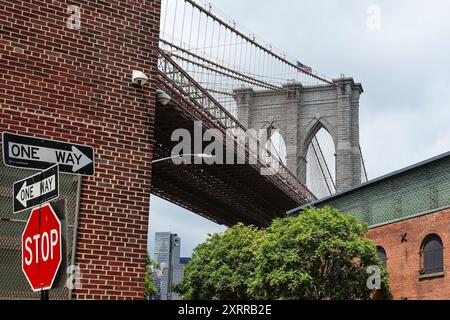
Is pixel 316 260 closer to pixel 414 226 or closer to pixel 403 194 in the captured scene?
pixel 414 226

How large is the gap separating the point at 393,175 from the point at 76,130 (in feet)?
89.7

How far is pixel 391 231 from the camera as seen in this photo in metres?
33.9

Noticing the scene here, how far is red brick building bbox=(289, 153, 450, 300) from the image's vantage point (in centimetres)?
3038

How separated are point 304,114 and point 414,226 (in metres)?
52.9

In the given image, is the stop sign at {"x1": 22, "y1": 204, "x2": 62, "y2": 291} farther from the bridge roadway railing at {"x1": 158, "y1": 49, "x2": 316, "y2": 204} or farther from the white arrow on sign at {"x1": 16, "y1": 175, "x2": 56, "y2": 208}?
the bridge roadway railing at {"x1": 158, "y1": 49, "x2": 316, "y2": 204}

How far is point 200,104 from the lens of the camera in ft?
139

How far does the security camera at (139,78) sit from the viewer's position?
9883mm

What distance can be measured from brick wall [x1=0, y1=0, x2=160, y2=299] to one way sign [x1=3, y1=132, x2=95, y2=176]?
3.25 m

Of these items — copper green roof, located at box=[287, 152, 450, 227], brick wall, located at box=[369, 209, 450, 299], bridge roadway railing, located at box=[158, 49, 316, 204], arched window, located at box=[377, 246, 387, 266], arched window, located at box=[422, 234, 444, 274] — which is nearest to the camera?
brick wall, located at box=[369, 209, 450, 299]

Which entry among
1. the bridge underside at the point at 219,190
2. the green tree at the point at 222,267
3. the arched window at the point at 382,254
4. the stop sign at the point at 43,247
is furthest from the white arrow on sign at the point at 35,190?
the bridge underside at the point at 219,190

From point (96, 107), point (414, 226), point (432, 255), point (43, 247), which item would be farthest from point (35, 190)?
point (414, 226)

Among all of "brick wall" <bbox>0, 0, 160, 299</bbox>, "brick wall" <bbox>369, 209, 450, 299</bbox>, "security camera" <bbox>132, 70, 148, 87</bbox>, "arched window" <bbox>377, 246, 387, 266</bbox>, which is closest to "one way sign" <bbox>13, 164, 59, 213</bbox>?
"brick wall" <bbox>0, 0, 160, 299</bbox>
